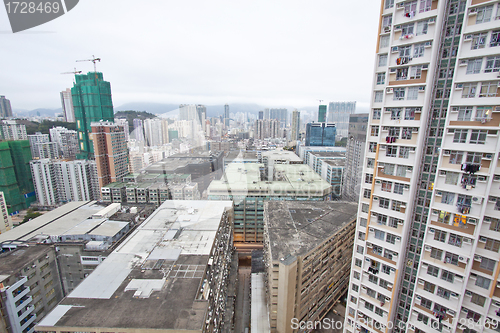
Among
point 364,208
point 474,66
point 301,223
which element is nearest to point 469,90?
point 474,66

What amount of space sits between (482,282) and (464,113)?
313 cm

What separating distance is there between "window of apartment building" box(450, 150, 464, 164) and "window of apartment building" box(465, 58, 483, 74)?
55.6 inches

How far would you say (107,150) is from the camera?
20.9 metres

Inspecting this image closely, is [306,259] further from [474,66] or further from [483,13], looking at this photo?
[483,13]

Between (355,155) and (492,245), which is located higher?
(492,245)

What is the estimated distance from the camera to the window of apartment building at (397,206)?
15.9 feet

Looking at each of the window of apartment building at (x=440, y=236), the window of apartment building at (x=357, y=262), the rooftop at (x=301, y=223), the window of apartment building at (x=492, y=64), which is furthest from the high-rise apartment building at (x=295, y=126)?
the window of apartment building at (x=492, y=64)

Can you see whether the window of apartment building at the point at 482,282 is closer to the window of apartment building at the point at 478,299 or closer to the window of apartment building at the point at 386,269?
the window of apartment building at the point at 478,299

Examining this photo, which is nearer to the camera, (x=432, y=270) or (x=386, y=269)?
(x=432, y=270)

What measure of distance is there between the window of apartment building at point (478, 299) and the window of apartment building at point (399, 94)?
4.03m

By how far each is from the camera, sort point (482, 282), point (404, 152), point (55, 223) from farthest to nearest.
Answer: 1. point (55, 223)
2. point (404, 152)
3. point (482, 282)

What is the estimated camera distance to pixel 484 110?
3760 millimetres

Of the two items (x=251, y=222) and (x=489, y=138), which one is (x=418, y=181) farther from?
(x=251, y=222)

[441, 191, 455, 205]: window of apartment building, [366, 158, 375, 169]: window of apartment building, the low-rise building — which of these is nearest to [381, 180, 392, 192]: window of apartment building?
[366, 158, 375, 169]: window of apartment building
